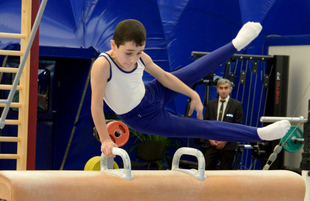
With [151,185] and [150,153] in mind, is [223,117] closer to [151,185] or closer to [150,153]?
[150,153]

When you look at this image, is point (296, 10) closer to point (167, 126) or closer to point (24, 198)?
point (167, 126)

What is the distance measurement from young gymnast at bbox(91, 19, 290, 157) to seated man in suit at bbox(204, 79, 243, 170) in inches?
122

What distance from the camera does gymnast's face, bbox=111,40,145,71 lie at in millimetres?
2598

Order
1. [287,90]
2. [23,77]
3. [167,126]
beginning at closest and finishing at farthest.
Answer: [167,126]
[23,77]
[287,90]

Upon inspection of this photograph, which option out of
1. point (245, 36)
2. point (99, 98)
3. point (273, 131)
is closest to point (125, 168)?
point (99, 98)

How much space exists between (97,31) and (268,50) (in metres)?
3.29

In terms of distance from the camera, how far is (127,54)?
104 inches

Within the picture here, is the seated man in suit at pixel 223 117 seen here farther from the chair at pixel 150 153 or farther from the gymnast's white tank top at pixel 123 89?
the gymnast's white tank top at pixel 123 89

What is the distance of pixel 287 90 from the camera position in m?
7.08

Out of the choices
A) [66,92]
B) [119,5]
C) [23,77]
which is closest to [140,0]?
[119,5]

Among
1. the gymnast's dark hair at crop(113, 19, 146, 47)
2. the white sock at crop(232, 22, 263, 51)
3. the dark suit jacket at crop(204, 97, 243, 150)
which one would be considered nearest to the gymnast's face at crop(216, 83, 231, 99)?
the dark suit jacket at crop(204, 97, 243, 150)

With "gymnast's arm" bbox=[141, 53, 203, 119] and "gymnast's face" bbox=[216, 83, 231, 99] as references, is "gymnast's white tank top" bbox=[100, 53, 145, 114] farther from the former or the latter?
"gymnast's face" bbox=[216, 83, 231, 99]

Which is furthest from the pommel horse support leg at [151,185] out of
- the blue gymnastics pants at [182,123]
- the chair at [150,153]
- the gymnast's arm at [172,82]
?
the chair at [150,153]

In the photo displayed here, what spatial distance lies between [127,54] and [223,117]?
Answer: 3704mm
